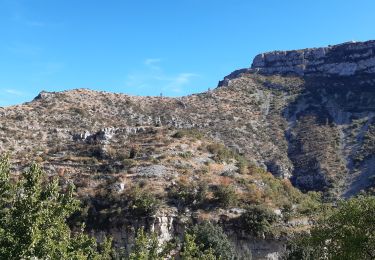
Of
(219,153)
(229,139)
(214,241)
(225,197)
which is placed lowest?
(214,241)

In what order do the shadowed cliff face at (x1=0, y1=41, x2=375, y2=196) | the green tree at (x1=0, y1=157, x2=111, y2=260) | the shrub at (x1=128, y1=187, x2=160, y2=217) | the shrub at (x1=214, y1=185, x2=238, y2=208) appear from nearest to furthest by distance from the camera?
the green tree at (x1=0, y1=157, x2=111, y2=260)
the shrub at (x1=128, y1=187, x2=160, y2=217)
the shrub at (x1=214, y1=185, x2=238, y2=208)
the shadowed cliff face at (x1=0, y1=41, x2=375, y2=196)

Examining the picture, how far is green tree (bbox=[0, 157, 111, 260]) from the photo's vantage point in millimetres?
18109

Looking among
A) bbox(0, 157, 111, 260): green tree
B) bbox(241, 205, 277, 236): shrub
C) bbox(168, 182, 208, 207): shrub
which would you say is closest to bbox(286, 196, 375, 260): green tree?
bbox(0, 157, 111, 260): green tree

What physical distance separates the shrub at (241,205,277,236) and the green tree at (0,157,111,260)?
3160 centimetres

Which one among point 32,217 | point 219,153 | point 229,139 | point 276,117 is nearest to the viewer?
point 32,217

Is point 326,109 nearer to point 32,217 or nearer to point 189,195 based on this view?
point 189,195

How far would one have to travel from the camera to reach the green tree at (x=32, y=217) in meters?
18.1

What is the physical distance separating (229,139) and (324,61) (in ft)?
176

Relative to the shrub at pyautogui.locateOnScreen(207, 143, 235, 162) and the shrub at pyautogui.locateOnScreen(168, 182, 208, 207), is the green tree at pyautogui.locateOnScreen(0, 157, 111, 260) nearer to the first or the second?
the shrub at pyautogui.locateOnScreen(168, 182, 208, 207)

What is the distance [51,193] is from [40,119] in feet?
243

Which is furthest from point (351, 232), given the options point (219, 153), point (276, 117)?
point (276, 117)

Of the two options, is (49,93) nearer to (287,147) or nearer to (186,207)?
(287,147)

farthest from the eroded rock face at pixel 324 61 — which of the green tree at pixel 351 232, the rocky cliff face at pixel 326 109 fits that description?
the green tree at pixel 351 232

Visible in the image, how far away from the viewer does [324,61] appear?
13338 cm
